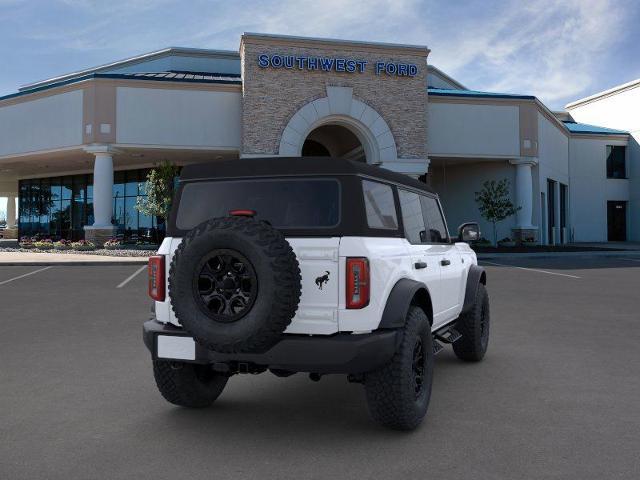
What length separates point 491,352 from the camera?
693cm

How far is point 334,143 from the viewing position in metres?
38.1

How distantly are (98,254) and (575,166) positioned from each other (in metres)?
32.5

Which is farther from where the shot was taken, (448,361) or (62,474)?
(448,361)

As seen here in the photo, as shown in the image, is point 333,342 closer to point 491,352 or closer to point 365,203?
point 365,203

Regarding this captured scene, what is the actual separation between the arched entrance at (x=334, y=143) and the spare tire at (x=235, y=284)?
2964 centimetres

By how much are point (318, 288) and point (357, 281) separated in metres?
0.26

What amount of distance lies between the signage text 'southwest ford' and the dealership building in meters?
0.05

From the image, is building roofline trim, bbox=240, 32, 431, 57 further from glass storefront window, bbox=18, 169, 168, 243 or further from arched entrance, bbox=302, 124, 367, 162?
glass storefront window, bbox=18, 169, 168, 243

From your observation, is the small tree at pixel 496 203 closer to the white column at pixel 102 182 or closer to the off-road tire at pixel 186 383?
the white column at pixel 102 182

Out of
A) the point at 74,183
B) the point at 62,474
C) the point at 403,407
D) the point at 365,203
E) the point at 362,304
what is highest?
the point at 74,183

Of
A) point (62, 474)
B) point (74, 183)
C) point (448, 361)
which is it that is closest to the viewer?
point (62, 474)

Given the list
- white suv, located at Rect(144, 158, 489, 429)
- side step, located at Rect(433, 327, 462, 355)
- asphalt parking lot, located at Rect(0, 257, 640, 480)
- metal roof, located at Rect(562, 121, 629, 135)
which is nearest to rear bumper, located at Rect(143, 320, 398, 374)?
white suv, located at Rect(144, 158, 489, 429)

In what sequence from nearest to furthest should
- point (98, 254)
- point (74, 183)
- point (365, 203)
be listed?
point (365, 203) → point (98, 254) → point (74, 183)

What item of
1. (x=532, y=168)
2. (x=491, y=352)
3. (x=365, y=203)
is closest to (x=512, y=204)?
(x=532, y=168)
